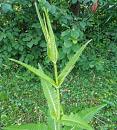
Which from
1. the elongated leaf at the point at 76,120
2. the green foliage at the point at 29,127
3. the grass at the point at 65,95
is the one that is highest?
the elongated leaf at the point at 76,120

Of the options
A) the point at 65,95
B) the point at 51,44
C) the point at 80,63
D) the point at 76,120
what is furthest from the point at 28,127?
the point at 80,63

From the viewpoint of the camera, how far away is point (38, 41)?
4.36 m

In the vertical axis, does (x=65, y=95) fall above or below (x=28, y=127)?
below

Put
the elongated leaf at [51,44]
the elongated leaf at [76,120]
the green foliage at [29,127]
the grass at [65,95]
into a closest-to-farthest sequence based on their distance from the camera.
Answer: the elongated leaf at [51,44] < the elongated leaf at [76,120] < the green foliage at [29,127] < the grass at [65,95]

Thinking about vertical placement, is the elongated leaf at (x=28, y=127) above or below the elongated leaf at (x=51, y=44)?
below

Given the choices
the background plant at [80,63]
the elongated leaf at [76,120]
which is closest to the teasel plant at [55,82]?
the elongated leaf at [76,120]

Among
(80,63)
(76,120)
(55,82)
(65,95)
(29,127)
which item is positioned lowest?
(65,95)

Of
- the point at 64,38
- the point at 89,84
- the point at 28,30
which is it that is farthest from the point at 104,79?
the point at 28,30

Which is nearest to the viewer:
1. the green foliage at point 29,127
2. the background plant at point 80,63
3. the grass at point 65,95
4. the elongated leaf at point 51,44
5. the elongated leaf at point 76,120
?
the elongated leaf at point 51,44

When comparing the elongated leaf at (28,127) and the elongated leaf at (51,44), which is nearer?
the elongated leaf at (51,44)

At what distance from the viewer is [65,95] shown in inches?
159

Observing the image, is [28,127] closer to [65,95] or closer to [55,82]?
[55,82]

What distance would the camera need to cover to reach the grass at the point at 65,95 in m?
3.73

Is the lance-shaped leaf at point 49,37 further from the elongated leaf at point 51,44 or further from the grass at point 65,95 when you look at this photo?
the grass at point 65,95
